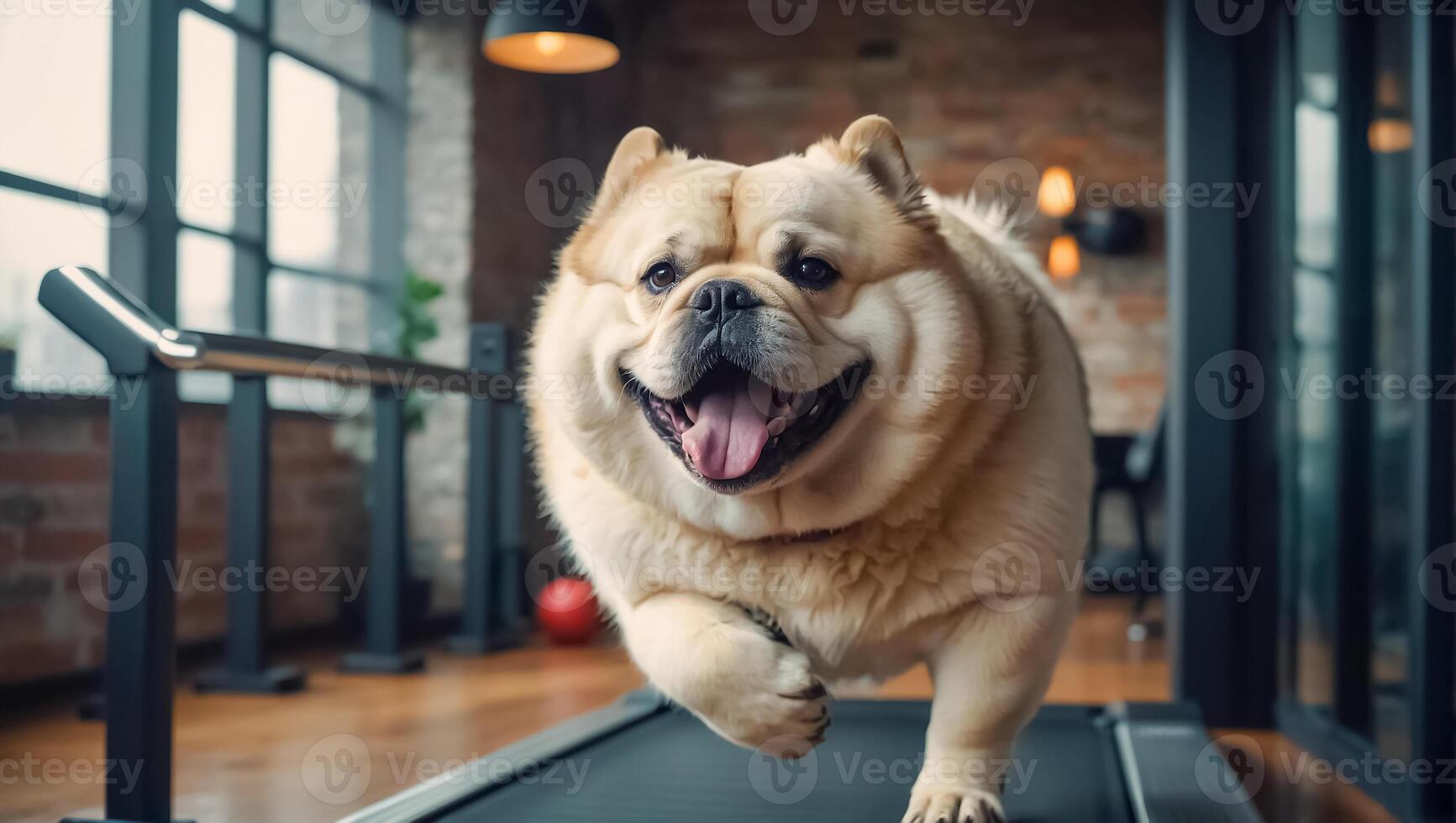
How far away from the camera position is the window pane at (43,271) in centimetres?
386

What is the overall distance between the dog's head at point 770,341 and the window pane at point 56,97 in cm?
297

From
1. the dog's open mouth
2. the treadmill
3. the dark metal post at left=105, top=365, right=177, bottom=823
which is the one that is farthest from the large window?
the dog's open mouth

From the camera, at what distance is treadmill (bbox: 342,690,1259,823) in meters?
2.05

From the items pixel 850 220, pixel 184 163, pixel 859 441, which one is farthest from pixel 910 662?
pixel 184 163

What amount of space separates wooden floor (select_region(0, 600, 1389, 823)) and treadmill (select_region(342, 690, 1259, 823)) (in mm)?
300

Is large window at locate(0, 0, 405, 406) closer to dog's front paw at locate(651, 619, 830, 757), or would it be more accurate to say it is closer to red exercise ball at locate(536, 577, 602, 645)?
red exercise ball at locate(536, 577, 602, 645)

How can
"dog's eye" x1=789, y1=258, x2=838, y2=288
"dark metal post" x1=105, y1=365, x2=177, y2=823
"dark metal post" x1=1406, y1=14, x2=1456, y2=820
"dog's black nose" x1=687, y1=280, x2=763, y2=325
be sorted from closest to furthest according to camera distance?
"dog's black nose" x1=687, y1=280, x2=763, y2=325 < "dog's eye" x1=789, y1=258, x2=838, y2=288 < "dark metal post" x1=105, y1=365, x2=177, y2=823 < "dark metal post" x1=1406, y1=14, x2=1456, y2=820

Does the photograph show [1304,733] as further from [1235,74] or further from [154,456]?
[154,456]

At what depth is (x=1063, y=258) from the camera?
22.4 ft

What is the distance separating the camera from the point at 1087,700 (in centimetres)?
379

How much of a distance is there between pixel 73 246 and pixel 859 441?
334 centimetres

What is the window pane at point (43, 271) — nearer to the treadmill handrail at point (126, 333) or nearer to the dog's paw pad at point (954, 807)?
the treadmill handrail at point (126, 333)

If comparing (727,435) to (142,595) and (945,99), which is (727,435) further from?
(945,99)

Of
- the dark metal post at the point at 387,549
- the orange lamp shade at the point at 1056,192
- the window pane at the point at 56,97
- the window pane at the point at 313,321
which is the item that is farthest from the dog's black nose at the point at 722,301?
the orange lamp shade at the point at 1056,192
